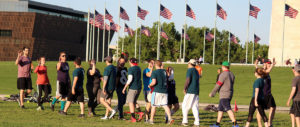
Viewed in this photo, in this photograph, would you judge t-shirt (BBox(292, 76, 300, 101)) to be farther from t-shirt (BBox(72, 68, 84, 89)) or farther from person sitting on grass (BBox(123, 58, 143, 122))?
t-shirt (BBox(72, 68, 84, 89))

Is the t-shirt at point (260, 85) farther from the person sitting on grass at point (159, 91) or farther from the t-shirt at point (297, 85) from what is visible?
the person sitting on grass at point (159, 91)

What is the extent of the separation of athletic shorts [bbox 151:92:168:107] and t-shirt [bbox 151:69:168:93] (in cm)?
11

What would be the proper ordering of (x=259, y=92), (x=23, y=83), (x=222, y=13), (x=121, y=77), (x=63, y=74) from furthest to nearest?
(x=222, y=13) < (x=23, y=83) < (x=63, y=74) < (x=121, y=77) < (x=259, y=92)

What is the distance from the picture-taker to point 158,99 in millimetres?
13789

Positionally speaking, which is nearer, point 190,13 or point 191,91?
point 191,91

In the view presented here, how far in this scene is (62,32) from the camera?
89.2m

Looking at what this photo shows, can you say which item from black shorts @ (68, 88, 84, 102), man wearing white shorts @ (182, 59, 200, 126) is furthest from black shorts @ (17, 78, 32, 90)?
man wearing white shorts @ (182, 59, 200, 126)

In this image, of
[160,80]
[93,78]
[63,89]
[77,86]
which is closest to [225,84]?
[160,80]

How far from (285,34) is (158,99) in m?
55.6

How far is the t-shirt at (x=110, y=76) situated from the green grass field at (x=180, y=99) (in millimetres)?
955

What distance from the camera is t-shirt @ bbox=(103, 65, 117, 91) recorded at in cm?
1459

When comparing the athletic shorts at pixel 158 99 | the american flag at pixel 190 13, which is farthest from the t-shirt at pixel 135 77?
the american flag at pixel 190 13

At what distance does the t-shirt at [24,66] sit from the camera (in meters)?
16.9

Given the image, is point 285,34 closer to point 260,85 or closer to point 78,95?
point 78,95
